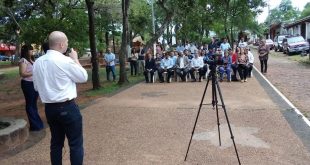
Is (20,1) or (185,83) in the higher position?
(20,1)

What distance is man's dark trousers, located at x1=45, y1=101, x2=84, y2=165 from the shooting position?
4.88m

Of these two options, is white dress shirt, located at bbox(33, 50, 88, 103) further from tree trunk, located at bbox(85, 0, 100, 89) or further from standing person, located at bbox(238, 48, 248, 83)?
standing person, located at bbox(238, 48, 248, 83)

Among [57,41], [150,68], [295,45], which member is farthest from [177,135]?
[295,45]

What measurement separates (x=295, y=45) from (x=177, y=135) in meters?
28.9

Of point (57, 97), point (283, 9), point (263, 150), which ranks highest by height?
point (283, 9)

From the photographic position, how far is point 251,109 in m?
10.6

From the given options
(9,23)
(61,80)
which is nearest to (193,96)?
(61,80)

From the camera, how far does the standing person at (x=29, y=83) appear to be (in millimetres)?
8227

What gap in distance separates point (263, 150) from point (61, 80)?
3509 millimetres

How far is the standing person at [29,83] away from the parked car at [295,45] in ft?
92.9

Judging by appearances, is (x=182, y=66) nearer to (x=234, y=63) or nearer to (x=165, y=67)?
(x=165, y=67)

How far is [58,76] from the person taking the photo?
4.84 meters

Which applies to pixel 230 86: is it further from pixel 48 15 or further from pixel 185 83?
pixel 48 15

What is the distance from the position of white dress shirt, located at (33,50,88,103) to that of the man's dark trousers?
0.09 metres
